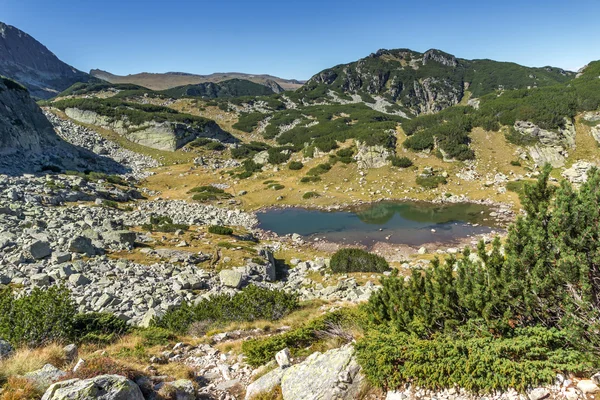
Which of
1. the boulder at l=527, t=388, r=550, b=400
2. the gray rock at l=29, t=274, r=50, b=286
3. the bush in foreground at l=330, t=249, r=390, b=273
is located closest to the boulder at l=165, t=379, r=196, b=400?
the boulder at l=527, t=388, r=550, b=400

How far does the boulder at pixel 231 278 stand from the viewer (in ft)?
54.2

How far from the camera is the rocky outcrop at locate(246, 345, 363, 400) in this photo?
5.70 m

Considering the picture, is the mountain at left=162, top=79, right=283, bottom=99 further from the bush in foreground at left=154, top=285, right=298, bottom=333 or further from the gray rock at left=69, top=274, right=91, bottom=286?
the bush in foreground at left=154, top=285, right=298, bottom=333

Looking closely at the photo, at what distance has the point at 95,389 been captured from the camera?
4.61 meters

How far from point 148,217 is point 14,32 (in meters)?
188

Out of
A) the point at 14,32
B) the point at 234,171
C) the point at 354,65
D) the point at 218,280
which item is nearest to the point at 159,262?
the point at 218,280

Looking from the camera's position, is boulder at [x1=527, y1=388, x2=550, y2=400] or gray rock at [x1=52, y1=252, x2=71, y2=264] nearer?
boulder at [x1=527, y1=388, x2=550, y2=400]

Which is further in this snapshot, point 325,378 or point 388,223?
point 388,223

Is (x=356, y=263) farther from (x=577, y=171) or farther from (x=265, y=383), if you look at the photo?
(x=577, y=171)

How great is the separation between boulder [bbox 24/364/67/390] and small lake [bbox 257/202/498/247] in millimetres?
22913

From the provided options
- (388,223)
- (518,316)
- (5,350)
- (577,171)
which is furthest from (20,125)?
(577,171)

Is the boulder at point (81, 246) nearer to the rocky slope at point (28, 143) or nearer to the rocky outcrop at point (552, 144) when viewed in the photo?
the rocky slope at point (28, 143)

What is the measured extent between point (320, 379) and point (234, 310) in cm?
701

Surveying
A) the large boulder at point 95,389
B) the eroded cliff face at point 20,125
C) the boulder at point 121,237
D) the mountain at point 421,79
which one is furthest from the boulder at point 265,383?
the mountain at point 421,79
